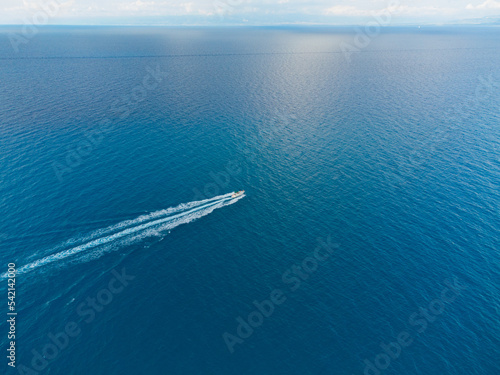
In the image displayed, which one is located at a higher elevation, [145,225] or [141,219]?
[141,219]

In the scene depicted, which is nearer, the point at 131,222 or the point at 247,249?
the point at 247,249

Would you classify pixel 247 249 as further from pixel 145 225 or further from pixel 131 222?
pixel 131 222

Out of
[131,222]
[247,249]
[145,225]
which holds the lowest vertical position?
[247,249]

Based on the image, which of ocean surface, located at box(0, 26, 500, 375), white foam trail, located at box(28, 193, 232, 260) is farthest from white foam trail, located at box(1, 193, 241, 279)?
ocean surface, located at box(0, 26, 500, 375)

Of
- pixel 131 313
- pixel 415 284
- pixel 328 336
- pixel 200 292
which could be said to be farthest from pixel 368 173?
pixel 131 313

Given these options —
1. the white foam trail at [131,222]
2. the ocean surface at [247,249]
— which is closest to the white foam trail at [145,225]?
the white foam trail at [131,222]

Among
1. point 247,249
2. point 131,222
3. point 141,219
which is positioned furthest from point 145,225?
point 247,249
